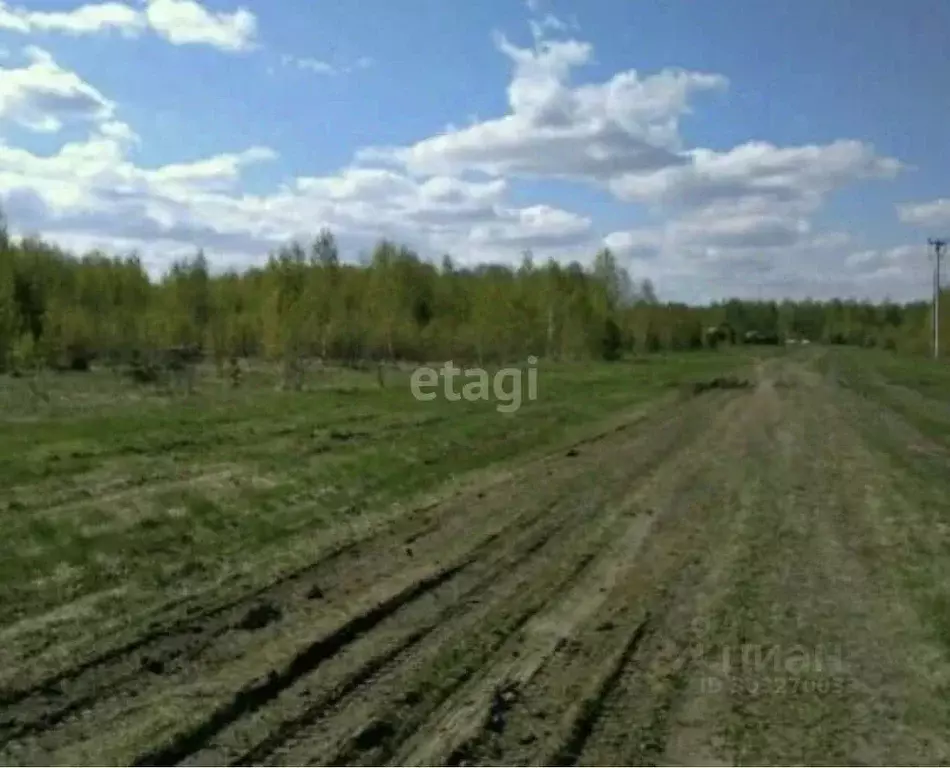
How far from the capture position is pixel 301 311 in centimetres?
4444

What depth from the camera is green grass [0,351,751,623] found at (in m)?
10.7

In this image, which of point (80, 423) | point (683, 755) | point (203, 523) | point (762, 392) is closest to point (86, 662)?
point (683, 755)

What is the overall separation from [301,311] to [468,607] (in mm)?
36321

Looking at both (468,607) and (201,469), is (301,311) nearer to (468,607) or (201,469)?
(201,469)

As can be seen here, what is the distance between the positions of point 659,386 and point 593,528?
35.8 m

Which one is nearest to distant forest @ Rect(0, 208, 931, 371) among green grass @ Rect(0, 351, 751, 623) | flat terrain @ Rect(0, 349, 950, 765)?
green grass @ Rect(0, 351, 751, 623)

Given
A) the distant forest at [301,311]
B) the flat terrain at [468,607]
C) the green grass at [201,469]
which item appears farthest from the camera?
the distant forest at [301,311]

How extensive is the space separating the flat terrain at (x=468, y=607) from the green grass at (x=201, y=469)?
0.08 metres

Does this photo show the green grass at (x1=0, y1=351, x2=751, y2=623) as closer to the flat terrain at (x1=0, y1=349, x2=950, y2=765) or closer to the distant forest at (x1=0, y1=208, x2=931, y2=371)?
the flat terrain at (x1=0, y1=349, x2=950, y2=765)

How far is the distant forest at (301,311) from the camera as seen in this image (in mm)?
46219

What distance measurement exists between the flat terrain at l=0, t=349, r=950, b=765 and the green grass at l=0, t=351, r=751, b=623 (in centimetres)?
8

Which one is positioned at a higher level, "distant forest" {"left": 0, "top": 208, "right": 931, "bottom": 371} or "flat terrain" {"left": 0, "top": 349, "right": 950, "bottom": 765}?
"distant forest" {"left": 0, "top": 208, "right": 931, "bottom": 371}

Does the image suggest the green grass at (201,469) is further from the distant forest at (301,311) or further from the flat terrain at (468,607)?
the distant forest at (301,311)

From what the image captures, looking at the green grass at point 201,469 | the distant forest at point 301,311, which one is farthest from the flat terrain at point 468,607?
the distant forest at point 301,311
